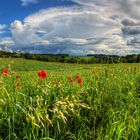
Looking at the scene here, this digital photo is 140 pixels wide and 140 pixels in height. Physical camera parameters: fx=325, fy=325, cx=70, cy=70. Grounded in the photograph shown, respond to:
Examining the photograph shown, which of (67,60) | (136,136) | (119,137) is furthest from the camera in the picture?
(67,60)

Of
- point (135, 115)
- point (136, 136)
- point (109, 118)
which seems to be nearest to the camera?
point (136, 136)

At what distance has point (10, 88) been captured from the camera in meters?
6.33

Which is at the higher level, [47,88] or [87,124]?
[47,88]

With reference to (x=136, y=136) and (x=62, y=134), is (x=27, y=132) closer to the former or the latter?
(x=62, y=134)

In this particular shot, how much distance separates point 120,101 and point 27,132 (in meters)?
2.02

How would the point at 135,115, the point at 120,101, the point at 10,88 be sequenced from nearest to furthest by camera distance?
the point at 135,115, the point at 120,101, the point at 10,88

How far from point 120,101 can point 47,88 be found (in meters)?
1.31

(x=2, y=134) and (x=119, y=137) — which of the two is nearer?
(x=119, y=137)

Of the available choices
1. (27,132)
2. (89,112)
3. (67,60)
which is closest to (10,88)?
(89,112)

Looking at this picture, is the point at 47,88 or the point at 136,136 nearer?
the point at 136,136

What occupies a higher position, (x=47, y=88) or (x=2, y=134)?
(x=47, y=88)

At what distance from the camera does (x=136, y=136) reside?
4324 millimetres

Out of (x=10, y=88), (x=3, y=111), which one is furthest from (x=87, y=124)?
(x=10, y=88)

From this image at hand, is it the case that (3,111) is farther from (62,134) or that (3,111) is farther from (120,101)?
(120,101)
